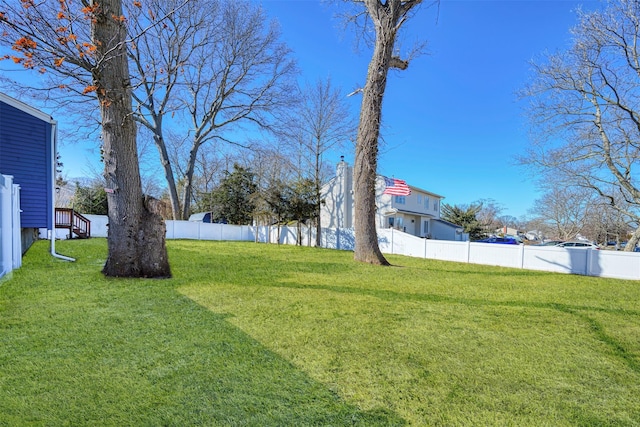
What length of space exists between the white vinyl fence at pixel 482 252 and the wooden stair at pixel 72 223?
0.79 meters

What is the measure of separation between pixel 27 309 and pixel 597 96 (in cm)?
1690

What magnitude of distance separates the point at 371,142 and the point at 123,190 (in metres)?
6.54

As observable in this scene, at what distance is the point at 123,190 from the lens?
5586 millimetres

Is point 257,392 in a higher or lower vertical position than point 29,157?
lower

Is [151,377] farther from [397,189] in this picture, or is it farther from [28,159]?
[397,189]

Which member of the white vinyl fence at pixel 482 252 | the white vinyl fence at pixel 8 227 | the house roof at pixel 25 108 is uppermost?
the house roof at pixel 25 108

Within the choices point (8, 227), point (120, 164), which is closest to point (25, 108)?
point (8, 227)

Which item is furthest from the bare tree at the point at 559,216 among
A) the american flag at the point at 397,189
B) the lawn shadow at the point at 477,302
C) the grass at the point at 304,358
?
the grass at the point at 304,358

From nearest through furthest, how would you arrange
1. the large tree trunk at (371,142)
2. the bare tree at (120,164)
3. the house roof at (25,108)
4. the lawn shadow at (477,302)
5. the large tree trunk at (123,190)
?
the lawn shadow at (477,302), the bare tree at (120,164), the large tree trunk at (123,190), the house roof at (25,108), the large tree trunk at (371,142)

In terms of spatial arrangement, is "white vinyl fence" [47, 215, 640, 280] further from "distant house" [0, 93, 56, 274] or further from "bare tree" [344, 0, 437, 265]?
"distant house" [0, 93, 56, 274]

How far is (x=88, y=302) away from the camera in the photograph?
394cm

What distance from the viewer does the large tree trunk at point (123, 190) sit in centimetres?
544

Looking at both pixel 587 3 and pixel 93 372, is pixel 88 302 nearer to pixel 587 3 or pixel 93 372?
pixel 93 372

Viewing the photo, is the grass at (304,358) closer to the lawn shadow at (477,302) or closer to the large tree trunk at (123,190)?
the lawn shadow at (477,302)
